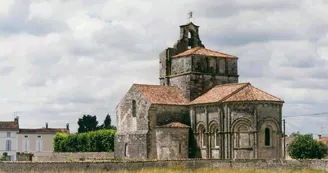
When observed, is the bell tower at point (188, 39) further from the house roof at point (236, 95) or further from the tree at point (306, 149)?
the tree at point (306, 149)

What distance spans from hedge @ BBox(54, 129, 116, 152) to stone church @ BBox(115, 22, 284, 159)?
16003 millimetres

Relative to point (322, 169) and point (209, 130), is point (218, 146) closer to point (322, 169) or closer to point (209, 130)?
point (209, 130)

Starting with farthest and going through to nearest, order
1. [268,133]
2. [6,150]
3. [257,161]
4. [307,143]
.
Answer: [6,150], [307,143], [268,133], [257,161]

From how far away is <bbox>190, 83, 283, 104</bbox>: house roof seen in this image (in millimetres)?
49344

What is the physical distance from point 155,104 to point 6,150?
1924 inches

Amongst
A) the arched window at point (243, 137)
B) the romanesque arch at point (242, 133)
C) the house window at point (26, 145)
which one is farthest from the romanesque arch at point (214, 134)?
the house window at point (26, 145)

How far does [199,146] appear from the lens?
172 feet

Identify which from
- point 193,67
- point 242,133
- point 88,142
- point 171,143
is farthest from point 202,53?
point 88,142

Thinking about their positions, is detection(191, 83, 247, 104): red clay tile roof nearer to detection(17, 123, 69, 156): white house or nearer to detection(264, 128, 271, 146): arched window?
detection(264, 128, 271, 146): arched window

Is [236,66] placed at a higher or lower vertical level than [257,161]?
higher

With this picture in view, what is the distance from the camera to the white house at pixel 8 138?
94688 millimetres

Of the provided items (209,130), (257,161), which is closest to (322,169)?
(257,161)

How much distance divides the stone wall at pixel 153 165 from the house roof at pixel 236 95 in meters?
7.76

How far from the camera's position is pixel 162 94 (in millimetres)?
54625
